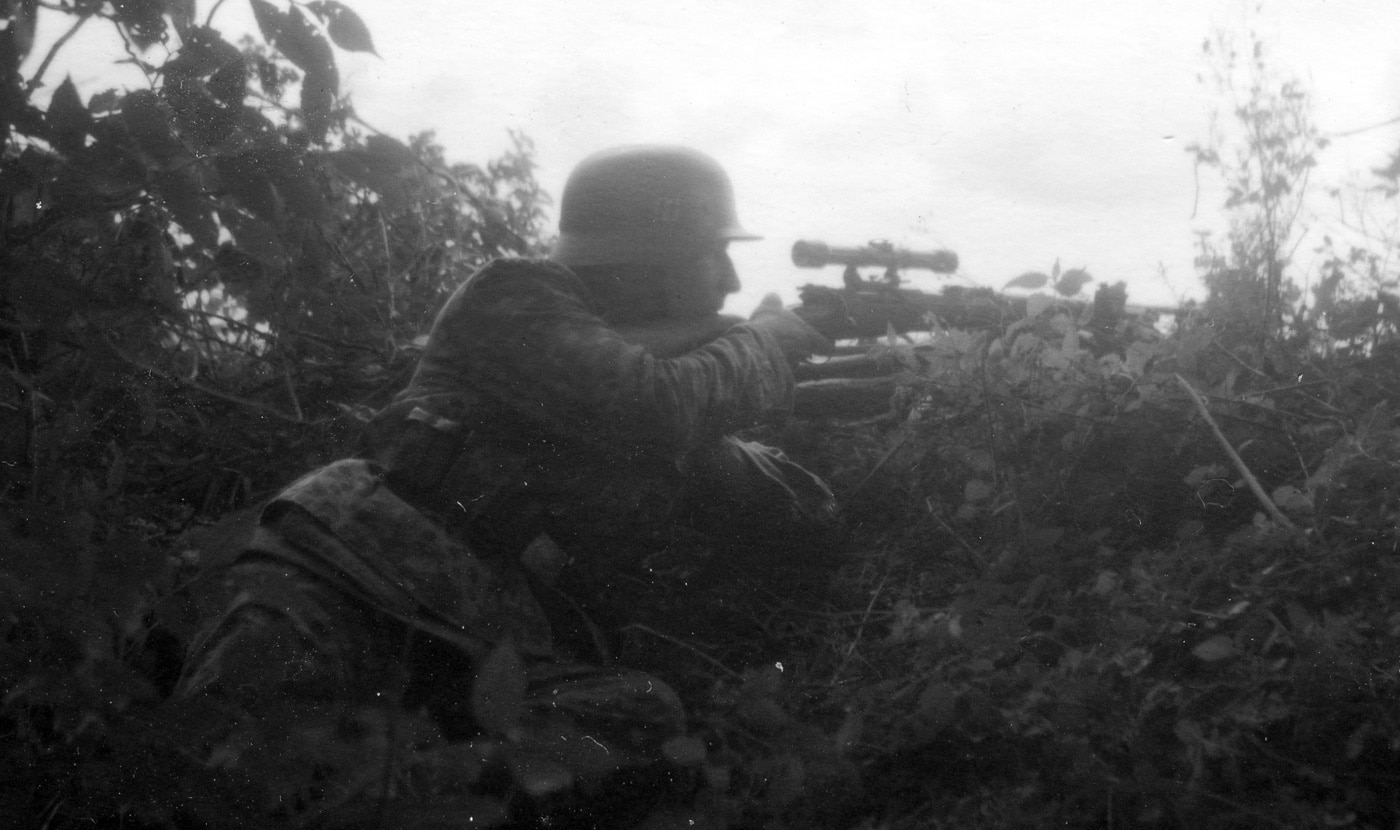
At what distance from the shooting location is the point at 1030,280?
2395mm

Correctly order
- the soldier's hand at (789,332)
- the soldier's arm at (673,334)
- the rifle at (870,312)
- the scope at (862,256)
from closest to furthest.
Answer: the soldier's arm at (673,334), the soldier's hand at (789,332), the rifle at (870,312), the scope at (862,256)

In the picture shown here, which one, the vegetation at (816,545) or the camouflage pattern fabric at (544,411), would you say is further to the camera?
the camouflage pattern fabric at (544,411)

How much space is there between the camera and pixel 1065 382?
2279 mm

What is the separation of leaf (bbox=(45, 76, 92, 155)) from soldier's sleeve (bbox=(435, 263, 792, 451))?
0.85 metres

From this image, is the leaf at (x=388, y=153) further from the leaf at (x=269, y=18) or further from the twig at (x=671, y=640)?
the twig at (x=671, y=640)

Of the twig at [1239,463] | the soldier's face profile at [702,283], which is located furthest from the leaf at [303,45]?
the twig at [1239,463]

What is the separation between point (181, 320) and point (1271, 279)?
8.29 feet

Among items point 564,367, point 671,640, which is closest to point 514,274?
point 564,367

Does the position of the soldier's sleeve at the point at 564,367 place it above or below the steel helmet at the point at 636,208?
below

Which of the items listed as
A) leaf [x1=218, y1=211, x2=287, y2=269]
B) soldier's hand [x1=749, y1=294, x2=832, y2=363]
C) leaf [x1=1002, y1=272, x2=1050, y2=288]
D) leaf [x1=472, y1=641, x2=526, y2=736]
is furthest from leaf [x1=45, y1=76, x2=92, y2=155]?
leaf [x1=1002, y1=272, x2=1050, y2=288]

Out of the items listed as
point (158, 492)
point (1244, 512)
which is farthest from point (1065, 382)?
point (158, 492)

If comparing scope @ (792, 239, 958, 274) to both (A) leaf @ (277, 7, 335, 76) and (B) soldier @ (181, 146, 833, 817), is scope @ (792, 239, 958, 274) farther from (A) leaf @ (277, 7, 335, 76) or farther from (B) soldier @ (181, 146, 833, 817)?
(A) leaf @ (277, 7, 335, 76)

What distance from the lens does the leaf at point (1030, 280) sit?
94.0 inches

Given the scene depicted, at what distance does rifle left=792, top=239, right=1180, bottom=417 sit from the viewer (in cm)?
288
